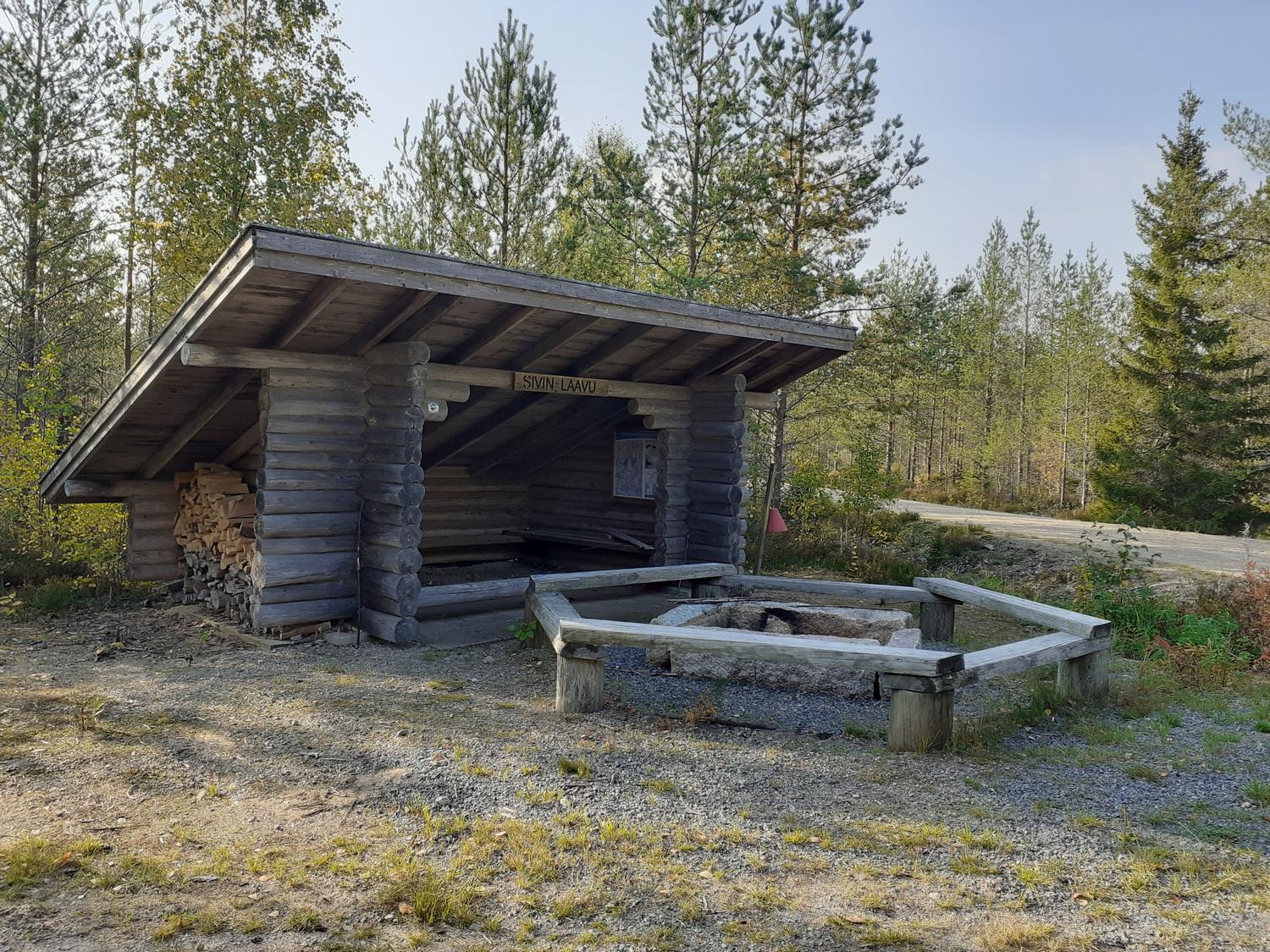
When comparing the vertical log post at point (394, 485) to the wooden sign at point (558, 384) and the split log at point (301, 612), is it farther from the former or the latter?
the wooden sign at point (558, 384)

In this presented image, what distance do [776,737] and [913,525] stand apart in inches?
502

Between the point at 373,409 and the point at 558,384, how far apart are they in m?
2.07

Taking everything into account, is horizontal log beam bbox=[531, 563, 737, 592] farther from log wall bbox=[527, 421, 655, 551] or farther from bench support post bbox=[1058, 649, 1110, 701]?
bench support post bbox=[1058, 649, 1110, 701]

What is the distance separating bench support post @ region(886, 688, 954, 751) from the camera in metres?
5.23

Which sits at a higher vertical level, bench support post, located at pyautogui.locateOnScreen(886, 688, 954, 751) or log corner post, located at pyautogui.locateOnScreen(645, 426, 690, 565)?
log corner post, located at pyautogui.locateOnScreen(645, 426, 690, 565)

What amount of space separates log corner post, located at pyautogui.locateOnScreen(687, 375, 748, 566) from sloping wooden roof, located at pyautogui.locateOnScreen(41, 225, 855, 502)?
1.05 feet

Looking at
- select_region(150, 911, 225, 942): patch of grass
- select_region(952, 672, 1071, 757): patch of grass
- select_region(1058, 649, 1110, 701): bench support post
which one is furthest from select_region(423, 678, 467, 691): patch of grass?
select_region(1058, 649, 1110, 701): bench support post

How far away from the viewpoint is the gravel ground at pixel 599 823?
317 cm

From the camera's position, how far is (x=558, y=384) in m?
9.30

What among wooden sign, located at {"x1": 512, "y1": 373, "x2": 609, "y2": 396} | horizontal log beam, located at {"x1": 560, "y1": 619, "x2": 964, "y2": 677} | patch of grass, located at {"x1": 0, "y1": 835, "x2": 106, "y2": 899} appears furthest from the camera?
wooden sign, located at {"x1": 512, "y1": 373, "x2": 609, "y2": 396}

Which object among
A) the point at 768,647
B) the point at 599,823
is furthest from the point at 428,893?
the point at 768,647

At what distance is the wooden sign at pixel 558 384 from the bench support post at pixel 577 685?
12.3 feet

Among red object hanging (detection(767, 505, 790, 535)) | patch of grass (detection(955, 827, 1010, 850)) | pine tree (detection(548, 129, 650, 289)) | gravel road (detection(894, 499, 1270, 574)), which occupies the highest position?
pine tree (detection(548, 129, 650, 289))

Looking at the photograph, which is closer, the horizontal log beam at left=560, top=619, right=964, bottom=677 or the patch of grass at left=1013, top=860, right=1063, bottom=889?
the patch of grass at left=1013, top=860, right=1063, bottom=889
